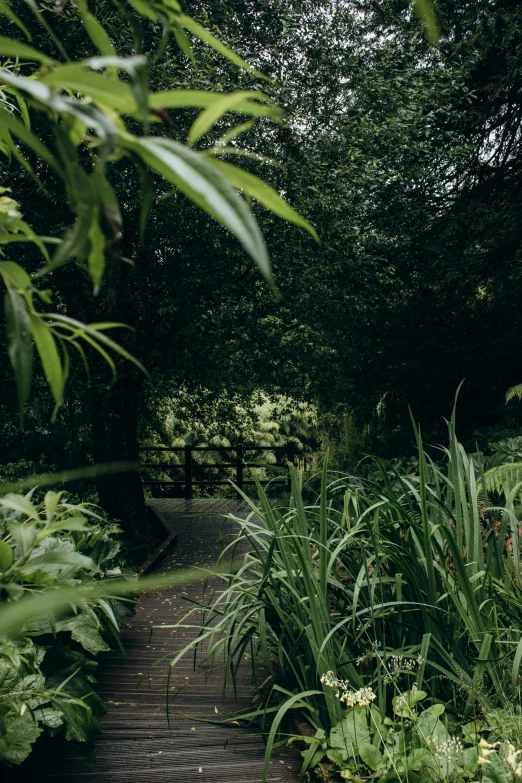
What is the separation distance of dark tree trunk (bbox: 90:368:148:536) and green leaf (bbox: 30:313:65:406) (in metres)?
7.20

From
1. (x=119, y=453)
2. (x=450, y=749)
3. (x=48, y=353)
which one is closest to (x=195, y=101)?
(x=48, y=353)

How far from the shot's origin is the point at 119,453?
812 centimetres

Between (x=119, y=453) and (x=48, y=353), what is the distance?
7.62 m

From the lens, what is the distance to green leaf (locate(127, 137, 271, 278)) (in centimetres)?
41

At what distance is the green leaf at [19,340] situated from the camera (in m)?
0.58

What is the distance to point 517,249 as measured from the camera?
27.6 ft

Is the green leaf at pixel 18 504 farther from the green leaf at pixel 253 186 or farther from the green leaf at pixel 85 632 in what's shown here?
the green leaf at pixel 85 632

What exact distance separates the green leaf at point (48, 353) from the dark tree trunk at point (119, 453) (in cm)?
720

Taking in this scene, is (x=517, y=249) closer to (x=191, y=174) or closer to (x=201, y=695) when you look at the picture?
→ (x=201, y=695)

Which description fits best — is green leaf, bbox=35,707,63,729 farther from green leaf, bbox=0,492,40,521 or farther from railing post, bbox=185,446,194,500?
railing post, bbox=185,446,194,500

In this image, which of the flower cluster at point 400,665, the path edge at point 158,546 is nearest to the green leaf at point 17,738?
the flower cluster at point 400,665

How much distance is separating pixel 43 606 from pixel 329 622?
2.09 metres

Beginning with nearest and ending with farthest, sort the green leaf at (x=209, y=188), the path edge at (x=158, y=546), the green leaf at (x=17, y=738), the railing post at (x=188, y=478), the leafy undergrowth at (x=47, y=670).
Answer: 1. the green leaf at (x=209, y=188)
2. the leafy undergrowth at (x=47, y=670)
3. the green leaf at (x=17, y=738)
4. the path edge at (x=158, y=546)
5. the railing post at (x=188, y=478)

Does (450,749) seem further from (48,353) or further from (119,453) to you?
(119,453)
